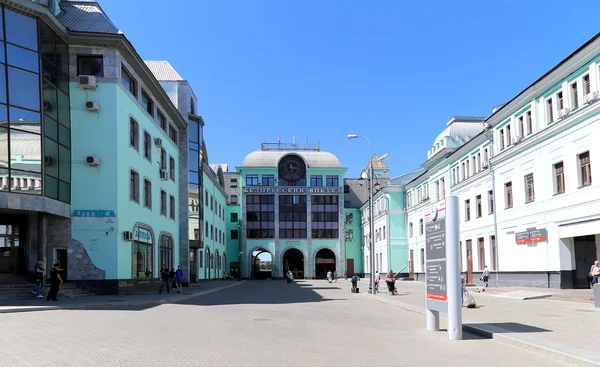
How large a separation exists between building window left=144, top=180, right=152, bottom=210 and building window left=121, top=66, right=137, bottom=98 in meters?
5.76

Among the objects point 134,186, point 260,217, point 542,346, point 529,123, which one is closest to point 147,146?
point 134,186

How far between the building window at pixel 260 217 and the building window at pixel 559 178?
53.5 m

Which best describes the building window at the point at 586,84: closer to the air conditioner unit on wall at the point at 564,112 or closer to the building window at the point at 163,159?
the air conditioner unit on wall at the point at 564,112

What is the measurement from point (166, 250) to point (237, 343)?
99.7ft

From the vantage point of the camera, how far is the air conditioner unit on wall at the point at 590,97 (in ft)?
80.7

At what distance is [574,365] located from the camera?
892cm

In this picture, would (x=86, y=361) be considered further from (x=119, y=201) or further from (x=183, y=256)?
(x=183, y=256)

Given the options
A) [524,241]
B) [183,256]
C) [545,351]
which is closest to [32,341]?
[545,351]

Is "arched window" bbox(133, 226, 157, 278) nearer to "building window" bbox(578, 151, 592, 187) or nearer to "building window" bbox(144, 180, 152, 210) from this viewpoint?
"building window" bbox(144, 180, 152, 210)

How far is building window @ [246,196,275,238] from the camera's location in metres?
79.3

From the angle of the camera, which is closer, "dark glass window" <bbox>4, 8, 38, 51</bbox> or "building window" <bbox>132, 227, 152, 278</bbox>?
"dark glass window" <bbox>4, 8, 38, 51</bbox>

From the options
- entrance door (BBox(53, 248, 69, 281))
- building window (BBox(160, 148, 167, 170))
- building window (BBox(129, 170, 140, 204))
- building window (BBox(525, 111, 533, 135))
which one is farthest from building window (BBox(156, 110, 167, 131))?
building window (BBox(525, 111, 533, 135))

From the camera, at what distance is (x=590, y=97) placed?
24.9 metres

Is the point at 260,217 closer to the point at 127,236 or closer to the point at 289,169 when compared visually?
the point at 289,169
